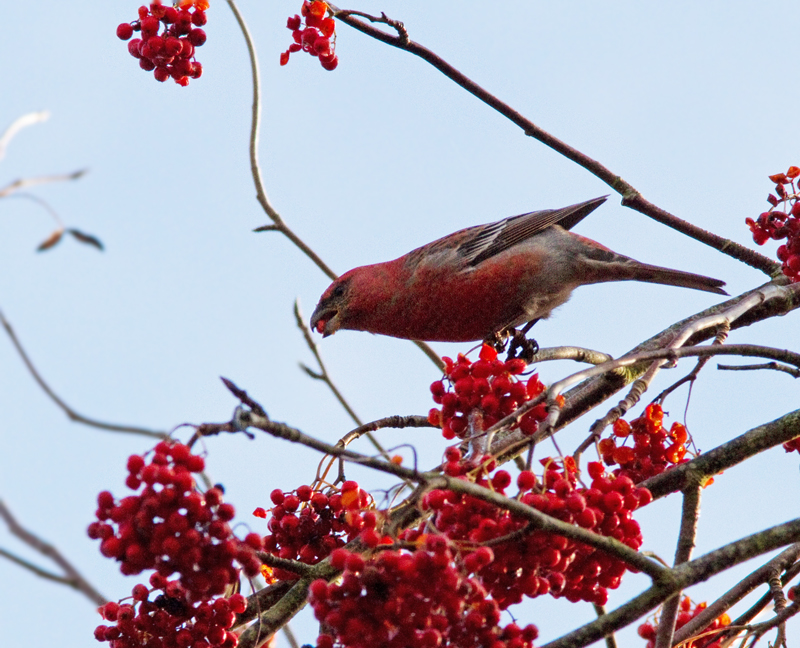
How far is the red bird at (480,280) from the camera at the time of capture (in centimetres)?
566

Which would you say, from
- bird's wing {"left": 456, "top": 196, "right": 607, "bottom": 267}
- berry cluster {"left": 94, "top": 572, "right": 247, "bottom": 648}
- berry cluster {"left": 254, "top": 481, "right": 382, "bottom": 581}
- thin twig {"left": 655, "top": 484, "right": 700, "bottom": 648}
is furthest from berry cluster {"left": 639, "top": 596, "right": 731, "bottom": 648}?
bird's wing {"left": 456, "top": 196, "right": 607, "bottom": 267}

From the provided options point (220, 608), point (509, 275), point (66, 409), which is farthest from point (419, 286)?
point (220, 608)

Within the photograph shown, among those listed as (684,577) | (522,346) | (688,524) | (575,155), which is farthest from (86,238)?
(522,346)

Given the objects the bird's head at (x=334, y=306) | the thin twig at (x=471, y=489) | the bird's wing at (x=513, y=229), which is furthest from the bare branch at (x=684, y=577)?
the bird's head at (x=334, y=306)

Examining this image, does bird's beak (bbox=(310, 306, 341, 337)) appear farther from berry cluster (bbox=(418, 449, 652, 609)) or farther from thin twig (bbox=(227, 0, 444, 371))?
berry cluster (bbox=(418, 449, 652, 609))

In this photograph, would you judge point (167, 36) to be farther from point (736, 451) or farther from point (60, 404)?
point (736, 451)

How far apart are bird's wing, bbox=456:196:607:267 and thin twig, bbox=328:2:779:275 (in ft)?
5.78

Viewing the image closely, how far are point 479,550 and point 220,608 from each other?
3.24 feet

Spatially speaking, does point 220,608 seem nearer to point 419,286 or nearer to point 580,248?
point 419,286

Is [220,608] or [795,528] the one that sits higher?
[220,608]

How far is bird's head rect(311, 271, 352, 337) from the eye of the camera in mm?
6105

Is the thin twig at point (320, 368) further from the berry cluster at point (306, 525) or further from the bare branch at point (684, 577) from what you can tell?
the bare branch at point (684, 577)

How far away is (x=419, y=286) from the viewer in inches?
230

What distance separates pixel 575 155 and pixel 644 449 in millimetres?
1435
